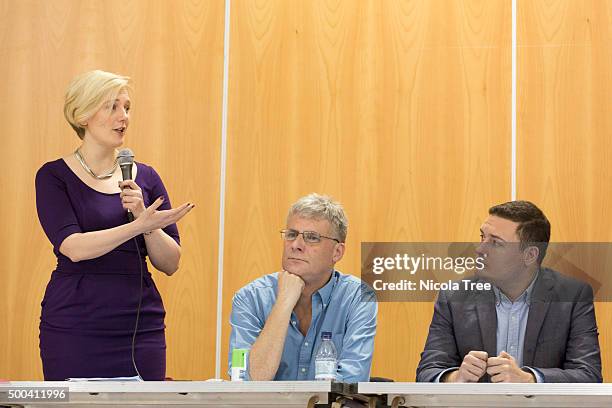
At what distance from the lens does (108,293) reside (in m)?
2.91

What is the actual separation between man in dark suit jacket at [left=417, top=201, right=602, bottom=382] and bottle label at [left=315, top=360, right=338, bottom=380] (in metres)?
0.27

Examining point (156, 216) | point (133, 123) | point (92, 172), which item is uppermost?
point (133, 123)

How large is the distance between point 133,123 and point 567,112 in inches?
67.9

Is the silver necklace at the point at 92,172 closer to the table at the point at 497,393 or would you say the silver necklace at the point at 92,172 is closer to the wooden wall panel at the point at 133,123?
the wooden wall panel at the point at 133,123

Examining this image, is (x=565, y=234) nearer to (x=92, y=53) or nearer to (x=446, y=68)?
(x=446, y=68)

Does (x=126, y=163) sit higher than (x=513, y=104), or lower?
lower

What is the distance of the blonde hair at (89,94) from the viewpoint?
117 inches

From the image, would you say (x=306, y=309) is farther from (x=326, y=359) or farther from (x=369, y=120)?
(x=369, y=120)

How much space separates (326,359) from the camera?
2736 millimetres

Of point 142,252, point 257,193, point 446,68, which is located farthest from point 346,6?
point 142,252

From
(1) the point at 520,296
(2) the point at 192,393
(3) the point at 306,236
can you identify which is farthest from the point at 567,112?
(2) the point at 192,393

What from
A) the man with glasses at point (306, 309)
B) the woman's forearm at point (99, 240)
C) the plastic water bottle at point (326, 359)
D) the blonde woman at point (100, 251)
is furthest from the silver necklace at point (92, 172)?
the plastic water bottle at point (326, 359)

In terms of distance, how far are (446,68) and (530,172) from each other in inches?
20.9

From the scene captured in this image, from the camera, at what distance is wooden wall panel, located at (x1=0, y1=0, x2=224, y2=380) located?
3.95 m
